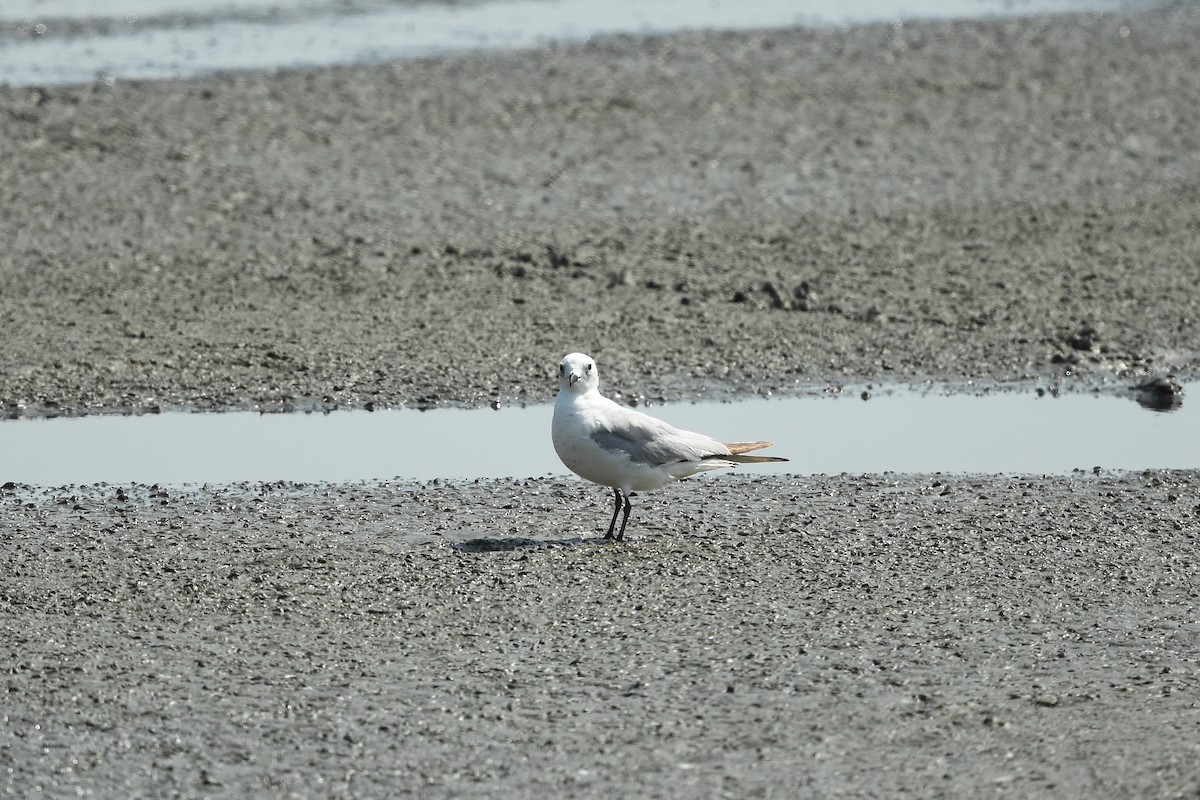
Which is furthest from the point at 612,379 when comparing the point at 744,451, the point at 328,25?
the point at 328,25

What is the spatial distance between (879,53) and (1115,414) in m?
9.64

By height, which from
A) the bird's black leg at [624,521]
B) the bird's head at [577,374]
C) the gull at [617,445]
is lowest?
the bird's black leg at [624,521]

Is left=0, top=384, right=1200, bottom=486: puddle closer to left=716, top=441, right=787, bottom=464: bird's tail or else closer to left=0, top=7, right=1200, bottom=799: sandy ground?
left=0, top=7, right=1200, bottom=799: sandy ground

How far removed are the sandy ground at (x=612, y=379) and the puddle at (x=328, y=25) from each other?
1118 millimetres

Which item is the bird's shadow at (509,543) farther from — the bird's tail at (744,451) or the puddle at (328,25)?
the puddle at (328,25)

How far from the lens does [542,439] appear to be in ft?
32.0

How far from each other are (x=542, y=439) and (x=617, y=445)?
1.76 m

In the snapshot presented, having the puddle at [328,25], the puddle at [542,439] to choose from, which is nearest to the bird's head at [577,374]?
the puddle at [542,439]

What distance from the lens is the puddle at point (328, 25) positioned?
18531mm

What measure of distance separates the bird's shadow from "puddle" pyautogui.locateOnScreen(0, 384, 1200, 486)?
1003 mm

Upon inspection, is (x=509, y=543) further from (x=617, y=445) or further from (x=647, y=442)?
(x=647, y=442)

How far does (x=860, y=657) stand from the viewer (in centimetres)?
689

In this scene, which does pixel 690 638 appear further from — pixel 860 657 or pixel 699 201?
pixel 699 201

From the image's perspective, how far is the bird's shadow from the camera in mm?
8008
